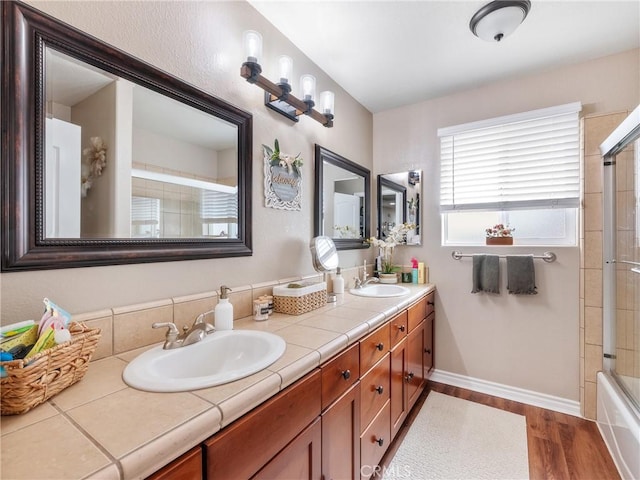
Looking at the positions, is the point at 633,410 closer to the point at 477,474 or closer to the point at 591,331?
the point at 591,331

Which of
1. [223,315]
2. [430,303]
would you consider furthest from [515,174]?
[223,315]

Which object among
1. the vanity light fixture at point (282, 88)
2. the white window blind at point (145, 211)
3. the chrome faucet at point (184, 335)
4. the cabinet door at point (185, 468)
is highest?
the vanity light fixture at point (282, 88)

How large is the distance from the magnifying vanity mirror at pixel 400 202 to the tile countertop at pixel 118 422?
1932 mm

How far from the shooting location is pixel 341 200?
2.36m

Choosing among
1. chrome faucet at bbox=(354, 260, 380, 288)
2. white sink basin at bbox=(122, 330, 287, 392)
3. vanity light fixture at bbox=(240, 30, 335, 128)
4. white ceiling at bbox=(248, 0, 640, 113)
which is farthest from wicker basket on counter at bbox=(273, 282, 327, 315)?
white ceiling at bbox=(248, 0, 640, 113)

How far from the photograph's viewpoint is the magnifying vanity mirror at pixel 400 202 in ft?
8.66

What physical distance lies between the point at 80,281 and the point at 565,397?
290 centimetres

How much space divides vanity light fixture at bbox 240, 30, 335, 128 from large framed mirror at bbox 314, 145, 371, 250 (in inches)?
11.7

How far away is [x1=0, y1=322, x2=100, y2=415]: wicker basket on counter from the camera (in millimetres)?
625

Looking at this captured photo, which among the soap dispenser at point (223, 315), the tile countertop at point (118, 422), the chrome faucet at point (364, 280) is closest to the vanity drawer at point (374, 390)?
the tile countertop at point (118, 422)

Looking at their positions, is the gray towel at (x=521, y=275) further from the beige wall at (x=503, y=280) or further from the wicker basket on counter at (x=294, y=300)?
the wicker basket on counter at (x=294, y=300)

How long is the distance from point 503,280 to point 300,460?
80.6 inches

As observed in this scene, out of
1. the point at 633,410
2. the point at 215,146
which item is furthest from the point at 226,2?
the point at 633,410

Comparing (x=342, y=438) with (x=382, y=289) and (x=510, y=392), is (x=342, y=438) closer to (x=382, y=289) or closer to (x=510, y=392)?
(x=382, y=289)
